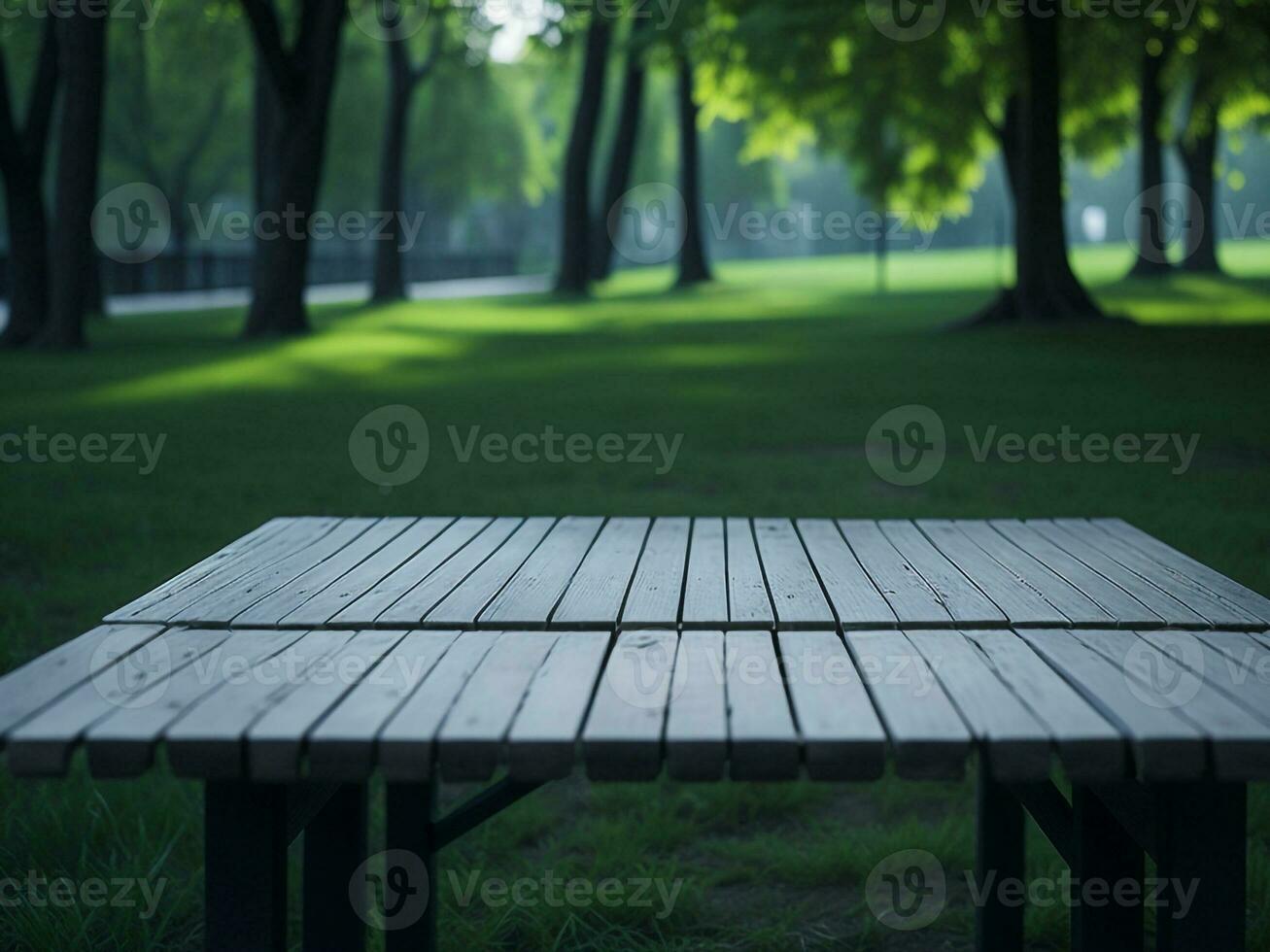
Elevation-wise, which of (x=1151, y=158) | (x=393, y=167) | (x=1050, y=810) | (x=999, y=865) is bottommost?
(x=999, y=865)

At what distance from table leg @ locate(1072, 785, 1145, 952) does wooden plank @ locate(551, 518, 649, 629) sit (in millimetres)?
1072

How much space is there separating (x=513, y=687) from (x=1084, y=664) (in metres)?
1.05

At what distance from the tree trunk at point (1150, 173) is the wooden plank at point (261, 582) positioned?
→ 26939 mm

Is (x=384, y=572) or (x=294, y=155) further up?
(x=294, y=155)

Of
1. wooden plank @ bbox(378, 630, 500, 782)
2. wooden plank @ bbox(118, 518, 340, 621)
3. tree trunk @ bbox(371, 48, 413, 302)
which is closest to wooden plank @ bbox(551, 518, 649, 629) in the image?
wooden plank @ bbox(378, 630, 500, 782)

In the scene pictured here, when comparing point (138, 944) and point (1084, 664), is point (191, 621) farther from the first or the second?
point (1084, 664)

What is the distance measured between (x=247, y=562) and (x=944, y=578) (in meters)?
1.72

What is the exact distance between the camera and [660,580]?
3.55 metres

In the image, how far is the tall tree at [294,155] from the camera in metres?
22.3

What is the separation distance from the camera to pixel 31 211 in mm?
22219

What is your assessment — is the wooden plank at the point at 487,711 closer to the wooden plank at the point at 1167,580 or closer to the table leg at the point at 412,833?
the table leg at the point at 412,833

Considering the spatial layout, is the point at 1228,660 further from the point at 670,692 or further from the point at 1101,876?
the point at 670,692

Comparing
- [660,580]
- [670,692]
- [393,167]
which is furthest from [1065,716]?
[393,167]

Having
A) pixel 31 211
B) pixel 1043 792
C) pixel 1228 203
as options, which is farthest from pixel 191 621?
pixel 1228 203
